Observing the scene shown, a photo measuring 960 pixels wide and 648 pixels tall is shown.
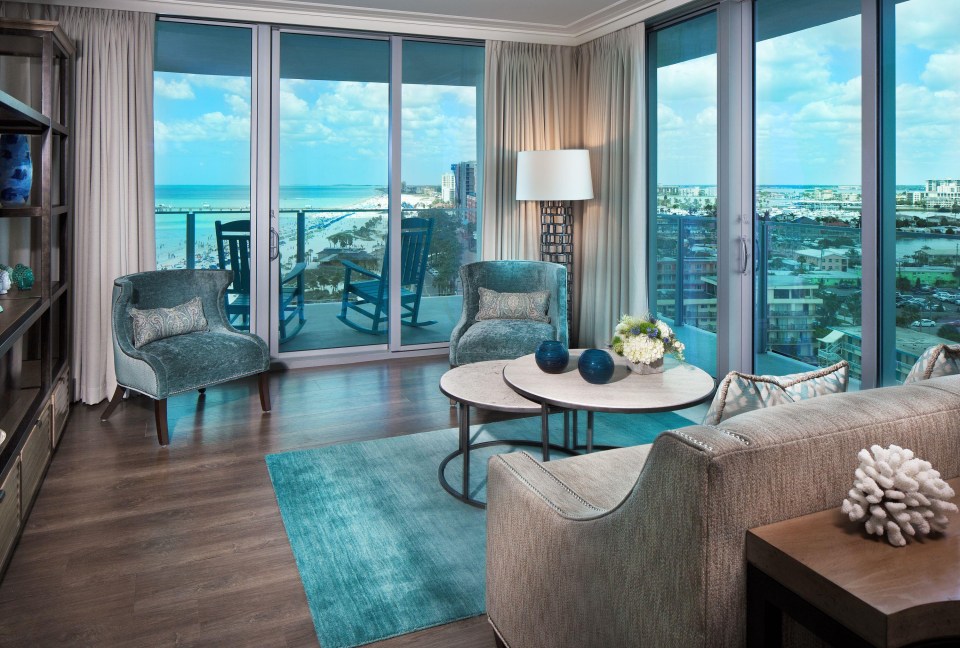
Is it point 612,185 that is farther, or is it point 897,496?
point 612,185

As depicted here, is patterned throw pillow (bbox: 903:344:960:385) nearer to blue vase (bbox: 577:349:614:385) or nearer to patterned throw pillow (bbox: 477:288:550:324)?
blue vase (bbox: 577:349:614:385)

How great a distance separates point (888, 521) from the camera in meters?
1.29

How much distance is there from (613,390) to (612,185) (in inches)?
109

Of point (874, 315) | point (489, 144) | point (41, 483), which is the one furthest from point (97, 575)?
point (489, 144)

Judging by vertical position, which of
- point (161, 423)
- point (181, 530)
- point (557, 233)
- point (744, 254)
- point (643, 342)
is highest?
point (557, 233)

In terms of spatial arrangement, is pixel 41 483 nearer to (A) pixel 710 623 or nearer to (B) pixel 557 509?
(B) pixel 557 509

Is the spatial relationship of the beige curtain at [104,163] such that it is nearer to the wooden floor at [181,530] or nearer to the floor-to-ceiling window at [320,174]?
the floor-to-ceiling window at [320,174]

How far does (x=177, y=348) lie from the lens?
13.5 ft

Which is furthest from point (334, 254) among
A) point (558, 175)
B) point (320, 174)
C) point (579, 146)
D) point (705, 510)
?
point (705, 510)

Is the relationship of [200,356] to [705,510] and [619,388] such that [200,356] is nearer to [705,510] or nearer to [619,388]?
[619,388]

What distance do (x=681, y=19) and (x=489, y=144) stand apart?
1.67m

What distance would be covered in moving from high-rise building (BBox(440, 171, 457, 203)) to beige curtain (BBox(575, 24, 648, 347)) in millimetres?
1031

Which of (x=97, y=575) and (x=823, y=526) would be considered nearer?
(x=823, y=526)

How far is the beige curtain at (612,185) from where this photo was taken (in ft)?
17.3
